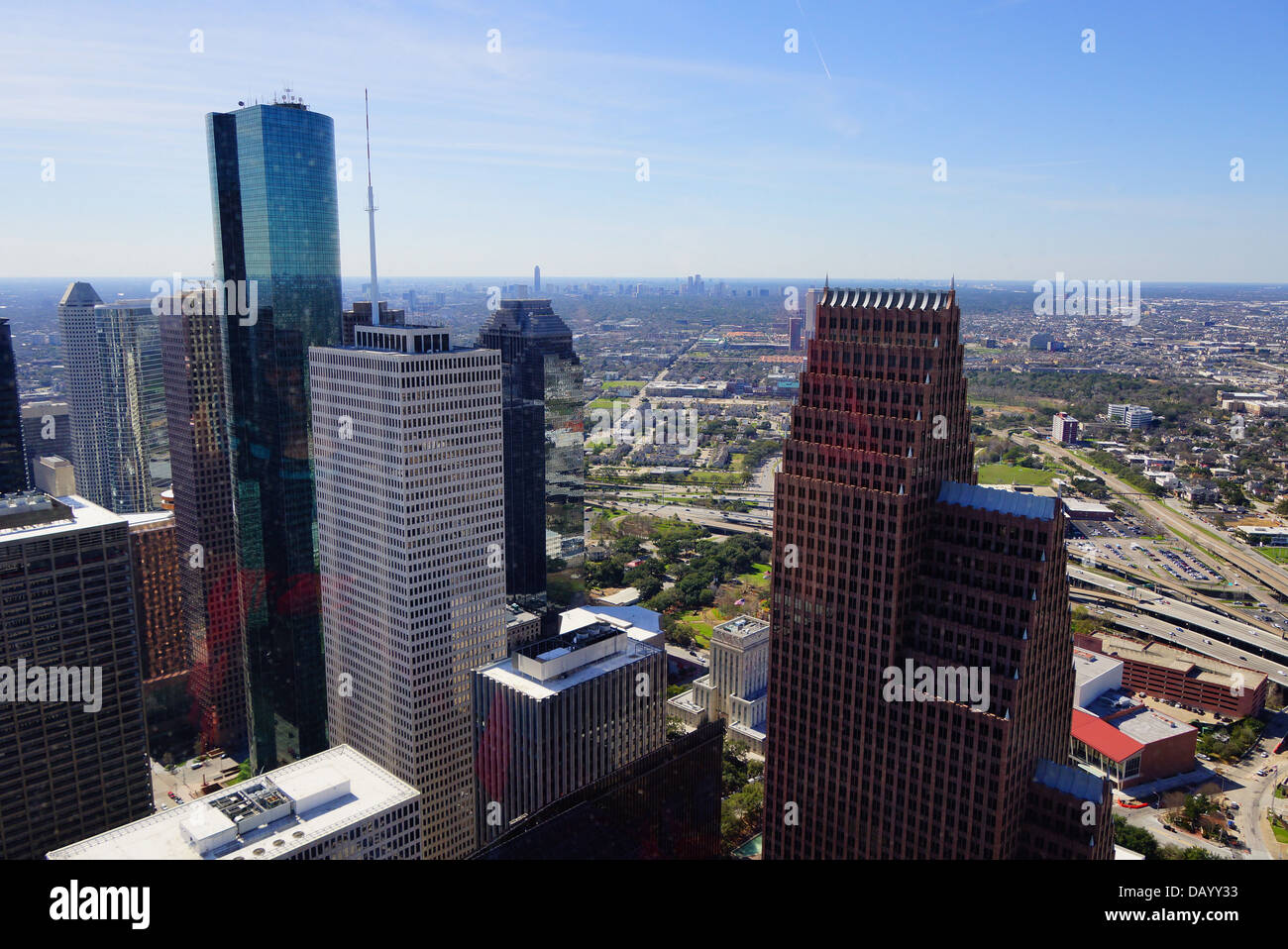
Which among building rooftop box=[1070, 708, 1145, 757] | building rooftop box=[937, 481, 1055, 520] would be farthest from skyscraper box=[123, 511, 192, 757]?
building rooftop box=[1070, 708, 1145, 757]

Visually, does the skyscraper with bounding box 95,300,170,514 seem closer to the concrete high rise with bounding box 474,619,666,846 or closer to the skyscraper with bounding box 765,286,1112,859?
the concrete high rise with bounding box 474,619,666,846

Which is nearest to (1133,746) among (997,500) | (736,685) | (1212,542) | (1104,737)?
(1104,737)

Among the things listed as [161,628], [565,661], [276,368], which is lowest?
[161,628]

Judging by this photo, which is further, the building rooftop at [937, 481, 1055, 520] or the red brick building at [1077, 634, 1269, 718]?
the red brick building at [1077, 634, 1269, 718]

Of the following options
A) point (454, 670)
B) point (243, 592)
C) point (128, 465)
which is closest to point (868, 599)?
point (454, 670)

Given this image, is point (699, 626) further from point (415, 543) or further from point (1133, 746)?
point (415, 543)
